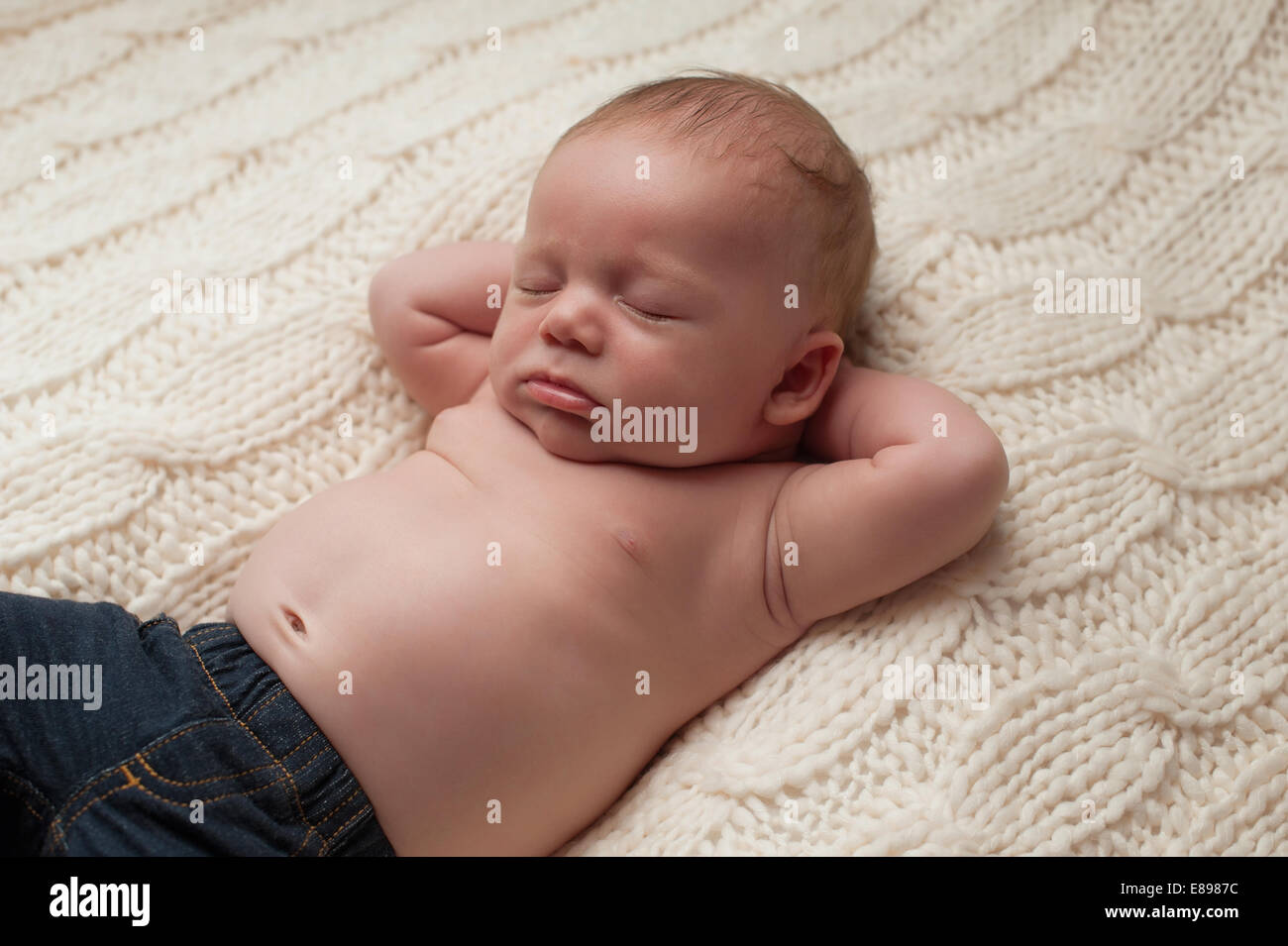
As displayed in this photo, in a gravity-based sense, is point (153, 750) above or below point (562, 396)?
below

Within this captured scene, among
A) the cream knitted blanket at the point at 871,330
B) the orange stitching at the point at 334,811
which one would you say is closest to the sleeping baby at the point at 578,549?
the orange stitching at the point at 334,811

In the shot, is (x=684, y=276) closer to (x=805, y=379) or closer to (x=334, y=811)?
(x=805, y=379)

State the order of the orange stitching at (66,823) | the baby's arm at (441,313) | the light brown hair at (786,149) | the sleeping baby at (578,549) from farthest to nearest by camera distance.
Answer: the baby's arm at (441,313), the light brown hair at (786,149), the sleeping baby at (578,549), the orange stitching at (66,823)

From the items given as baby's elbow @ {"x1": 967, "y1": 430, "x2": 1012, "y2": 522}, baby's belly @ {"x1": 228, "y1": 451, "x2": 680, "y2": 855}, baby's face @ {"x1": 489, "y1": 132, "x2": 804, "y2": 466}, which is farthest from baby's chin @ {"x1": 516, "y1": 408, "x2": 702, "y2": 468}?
baby's elbow @ {"x1": 967, "y1": 430, "x2": 1012, "y2": 522}

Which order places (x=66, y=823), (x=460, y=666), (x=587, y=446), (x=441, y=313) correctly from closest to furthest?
(x=66, y=823) < (x=460, y=666) < (x=587, y=446) < (x=441, y=313)

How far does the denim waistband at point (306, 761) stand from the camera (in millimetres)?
1163

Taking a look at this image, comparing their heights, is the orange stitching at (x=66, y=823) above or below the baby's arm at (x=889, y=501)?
below

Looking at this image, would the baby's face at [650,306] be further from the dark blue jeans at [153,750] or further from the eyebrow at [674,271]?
the dark blue jeans at [153,750]

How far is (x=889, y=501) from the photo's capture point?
1218 millimetres

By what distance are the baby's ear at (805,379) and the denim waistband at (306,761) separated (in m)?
0.66

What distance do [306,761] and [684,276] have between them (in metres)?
0.70

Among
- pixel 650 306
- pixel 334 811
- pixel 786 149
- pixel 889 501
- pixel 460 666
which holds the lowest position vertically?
pixel 334 811

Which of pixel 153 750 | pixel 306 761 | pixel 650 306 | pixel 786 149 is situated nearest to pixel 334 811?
pixel 306 761
